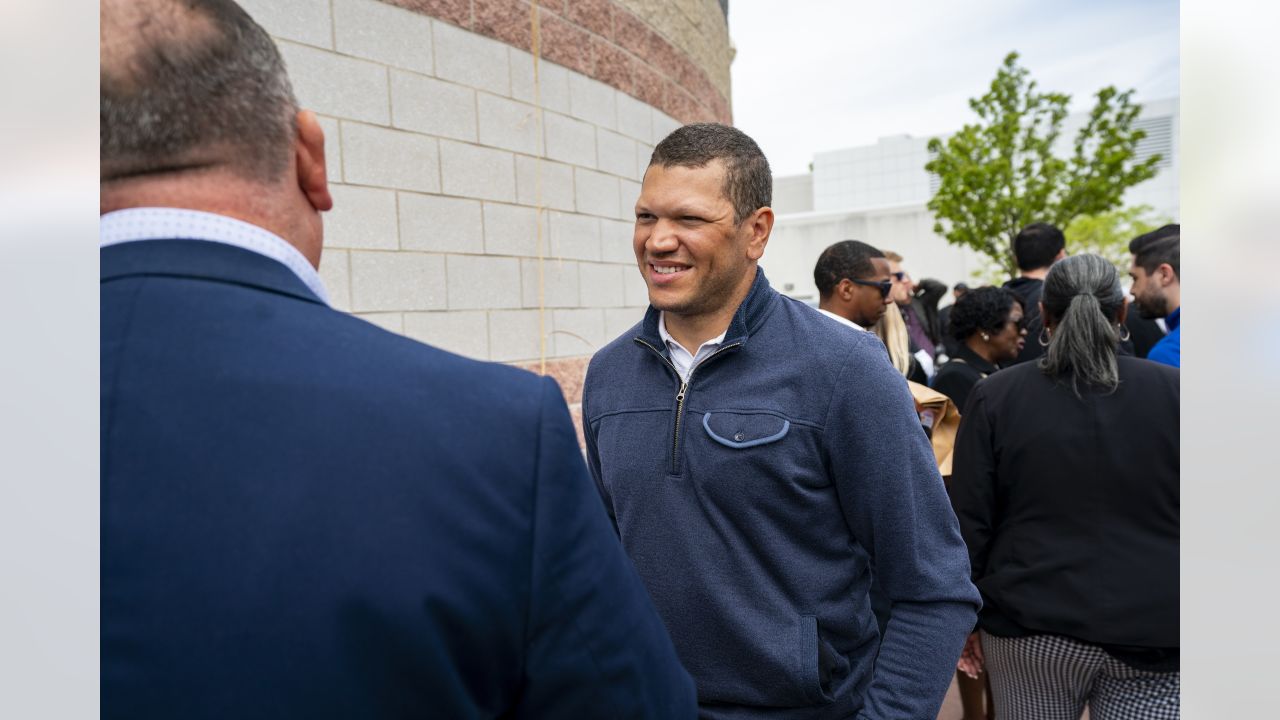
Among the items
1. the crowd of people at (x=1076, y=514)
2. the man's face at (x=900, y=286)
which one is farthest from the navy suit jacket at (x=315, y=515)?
the man's face at (x=900, y=286)

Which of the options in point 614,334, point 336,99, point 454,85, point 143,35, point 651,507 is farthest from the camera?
point 614,334

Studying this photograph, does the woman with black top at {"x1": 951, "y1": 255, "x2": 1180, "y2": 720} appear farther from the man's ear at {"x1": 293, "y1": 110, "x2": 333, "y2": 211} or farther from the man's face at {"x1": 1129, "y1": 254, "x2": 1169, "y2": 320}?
the man's ear at {"x1": 293, "y1": 110, "x2": 333, "y2": 211}

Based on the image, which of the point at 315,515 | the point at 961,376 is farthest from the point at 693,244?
the point at 961,376

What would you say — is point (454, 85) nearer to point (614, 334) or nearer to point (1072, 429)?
point (614, 334)

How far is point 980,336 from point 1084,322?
1691 millimetres

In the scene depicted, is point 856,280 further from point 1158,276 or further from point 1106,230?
point 1106,230

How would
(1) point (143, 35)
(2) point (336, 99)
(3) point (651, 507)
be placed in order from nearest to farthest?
(1) point (143, 35) → (3) point (651, 507) → (2) point (336, 99)

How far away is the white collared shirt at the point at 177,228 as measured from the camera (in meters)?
0.90

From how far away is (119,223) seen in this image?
0.90 m

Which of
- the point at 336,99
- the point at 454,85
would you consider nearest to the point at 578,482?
the point at 336,99

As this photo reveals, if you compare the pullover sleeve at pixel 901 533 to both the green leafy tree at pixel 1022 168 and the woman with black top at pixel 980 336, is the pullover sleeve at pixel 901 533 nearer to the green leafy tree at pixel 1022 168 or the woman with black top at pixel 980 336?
the woman with black top at pixel 980 336

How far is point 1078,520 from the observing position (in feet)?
8.68

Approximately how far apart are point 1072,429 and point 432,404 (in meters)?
2.43

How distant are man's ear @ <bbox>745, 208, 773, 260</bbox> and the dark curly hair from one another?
251 centimetres
